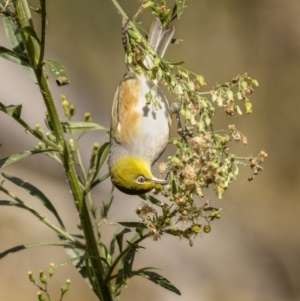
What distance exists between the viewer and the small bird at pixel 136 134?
2773 millimetres

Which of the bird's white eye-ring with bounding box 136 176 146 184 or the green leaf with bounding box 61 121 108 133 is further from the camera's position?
the bird's white eye-ring with bounding box 136 176 146 184

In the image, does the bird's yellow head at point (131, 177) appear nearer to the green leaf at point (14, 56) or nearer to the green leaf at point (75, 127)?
the green leaf at point (75, 127)

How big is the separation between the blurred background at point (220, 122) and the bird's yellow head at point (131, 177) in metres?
3.64

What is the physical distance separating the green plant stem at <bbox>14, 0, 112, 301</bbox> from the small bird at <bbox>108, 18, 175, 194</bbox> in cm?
41

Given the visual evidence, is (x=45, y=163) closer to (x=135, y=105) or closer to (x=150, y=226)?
(x=135, y=105)

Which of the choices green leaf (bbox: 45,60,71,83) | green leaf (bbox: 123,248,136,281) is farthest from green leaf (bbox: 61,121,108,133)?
green leaf (bbox: 123,248,136,281)

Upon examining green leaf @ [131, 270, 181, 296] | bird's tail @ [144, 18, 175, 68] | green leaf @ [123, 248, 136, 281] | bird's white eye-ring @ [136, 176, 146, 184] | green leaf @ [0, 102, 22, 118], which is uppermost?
bird's tail @ [144, 18, 175, 68]

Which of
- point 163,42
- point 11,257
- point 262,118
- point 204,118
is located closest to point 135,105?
point 163,42

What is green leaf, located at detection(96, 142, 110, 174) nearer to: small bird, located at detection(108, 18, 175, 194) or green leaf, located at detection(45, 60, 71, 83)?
small bird, located at detection(108, 18, 175, 194)

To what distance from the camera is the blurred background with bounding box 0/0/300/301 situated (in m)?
6.50

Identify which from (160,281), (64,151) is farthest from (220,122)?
(64,151)

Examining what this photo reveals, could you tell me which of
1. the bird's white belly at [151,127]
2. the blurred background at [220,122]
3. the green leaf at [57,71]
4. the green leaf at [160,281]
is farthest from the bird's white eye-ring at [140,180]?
the blurred background at [220,122]

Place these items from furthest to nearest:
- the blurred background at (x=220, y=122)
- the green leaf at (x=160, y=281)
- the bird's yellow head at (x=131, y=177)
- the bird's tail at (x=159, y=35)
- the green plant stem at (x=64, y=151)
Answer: the blurred background at (x=220, y=122)
the bird's yellow head at (x=131, y=177)
the bird's tail at (x=159, y=35)
the green leaf at (x=160, y=281)
the green plant stem at (x=64, y=151)

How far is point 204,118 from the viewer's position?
7.18ft
